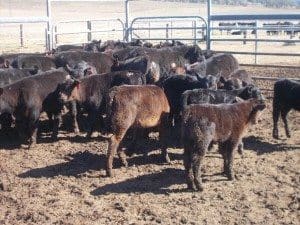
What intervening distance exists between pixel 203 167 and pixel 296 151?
1708 mm

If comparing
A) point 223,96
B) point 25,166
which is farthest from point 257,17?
point 25,166

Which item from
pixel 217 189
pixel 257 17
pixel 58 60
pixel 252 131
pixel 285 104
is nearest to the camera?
pixel 217 189

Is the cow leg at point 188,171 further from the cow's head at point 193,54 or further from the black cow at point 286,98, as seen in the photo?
the cow's head at point 193,54

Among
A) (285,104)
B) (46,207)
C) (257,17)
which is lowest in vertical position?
(46,207)

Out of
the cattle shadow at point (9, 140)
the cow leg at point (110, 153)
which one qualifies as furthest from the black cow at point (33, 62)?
the cow leg at point (110, 153)

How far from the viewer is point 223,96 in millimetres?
7594

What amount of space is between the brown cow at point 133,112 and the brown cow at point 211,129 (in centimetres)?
100

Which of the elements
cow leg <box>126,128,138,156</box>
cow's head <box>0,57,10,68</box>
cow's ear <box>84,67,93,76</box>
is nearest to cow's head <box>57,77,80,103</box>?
cow leg <box>126,128,138,156</box>

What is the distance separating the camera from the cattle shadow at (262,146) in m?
7.76

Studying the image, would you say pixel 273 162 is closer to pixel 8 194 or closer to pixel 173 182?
pixel 173 182

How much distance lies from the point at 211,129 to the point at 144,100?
133cm

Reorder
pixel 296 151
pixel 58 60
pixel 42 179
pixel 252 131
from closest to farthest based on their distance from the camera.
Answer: pixel 42 179, pixel 296 151, pixel 252 131, pixel 58 60

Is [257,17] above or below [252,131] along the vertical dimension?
above

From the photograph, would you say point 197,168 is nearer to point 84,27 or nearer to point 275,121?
point 275,121
